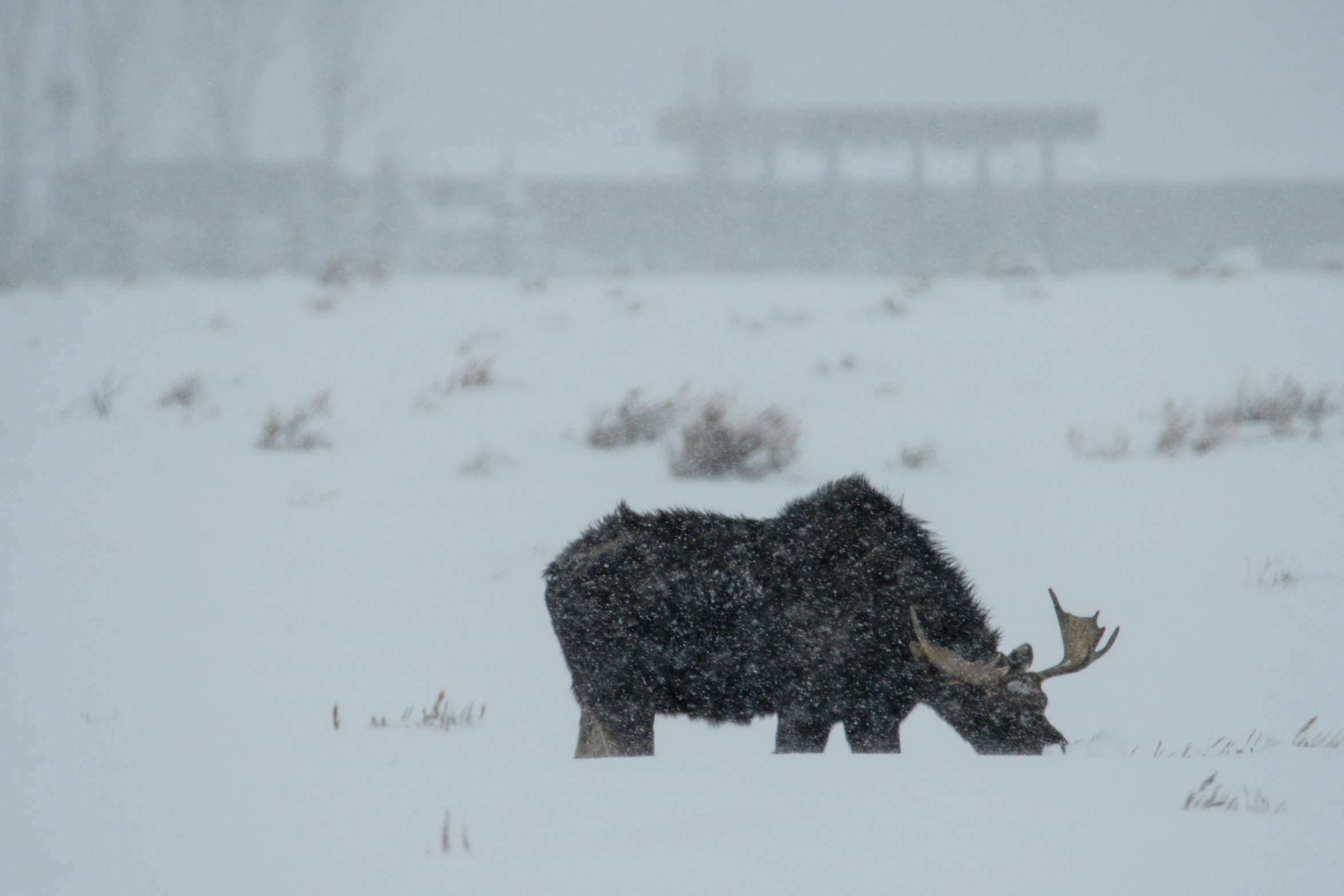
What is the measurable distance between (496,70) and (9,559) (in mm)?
161254

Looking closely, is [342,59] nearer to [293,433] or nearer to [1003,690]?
[293,433]

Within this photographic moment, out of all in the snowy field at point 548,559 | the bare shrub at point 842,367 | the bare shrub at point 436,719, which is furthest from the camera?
the bare shrub at point 842,367

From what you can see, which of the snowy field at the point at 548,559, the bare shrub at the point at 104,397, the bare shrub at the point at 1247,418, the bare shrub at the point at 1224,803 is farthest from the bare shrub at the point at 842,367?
the bare shrub at the point at 1224,803

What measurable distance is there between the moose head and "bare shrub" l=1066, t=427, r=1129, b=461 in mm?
6285

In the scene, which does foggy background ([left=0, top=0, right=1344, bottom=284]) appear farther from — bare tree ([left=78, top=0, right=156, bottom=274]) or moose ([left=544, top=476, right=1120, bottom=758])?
moose ([left=544, top=476, right=1120, bottom=758])

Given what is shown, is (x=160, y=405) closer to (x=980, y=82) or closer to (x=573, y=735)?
(x=573, y=735)

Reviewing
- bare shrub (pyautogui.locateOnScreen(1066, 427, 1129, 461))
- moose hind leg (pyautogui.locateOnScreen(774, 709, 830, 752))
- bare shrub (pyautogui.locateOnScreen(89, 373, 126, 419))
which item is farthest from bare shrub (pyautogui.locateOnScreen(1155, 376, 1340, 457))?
bare shrub (pyautogui.locateOnScreen(89, 373, 126, 419))

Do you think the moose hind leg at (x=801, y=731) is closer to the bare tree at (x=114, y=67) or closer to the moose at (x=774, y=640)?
the moose at (x=774, y=640)

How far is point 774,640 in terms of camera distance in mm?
3572

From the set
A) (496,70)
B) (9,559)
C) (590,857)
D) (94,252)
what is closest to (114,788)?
(590,857)

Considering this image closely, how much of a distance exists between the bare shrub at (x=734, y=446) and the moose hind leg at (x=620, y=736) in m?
5.23

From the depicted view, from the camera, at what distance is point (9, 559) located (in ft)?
21.1

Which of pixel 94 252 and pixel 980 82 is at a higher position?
pixel 980 82

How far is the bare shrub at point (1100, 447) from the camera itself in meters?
9.27
